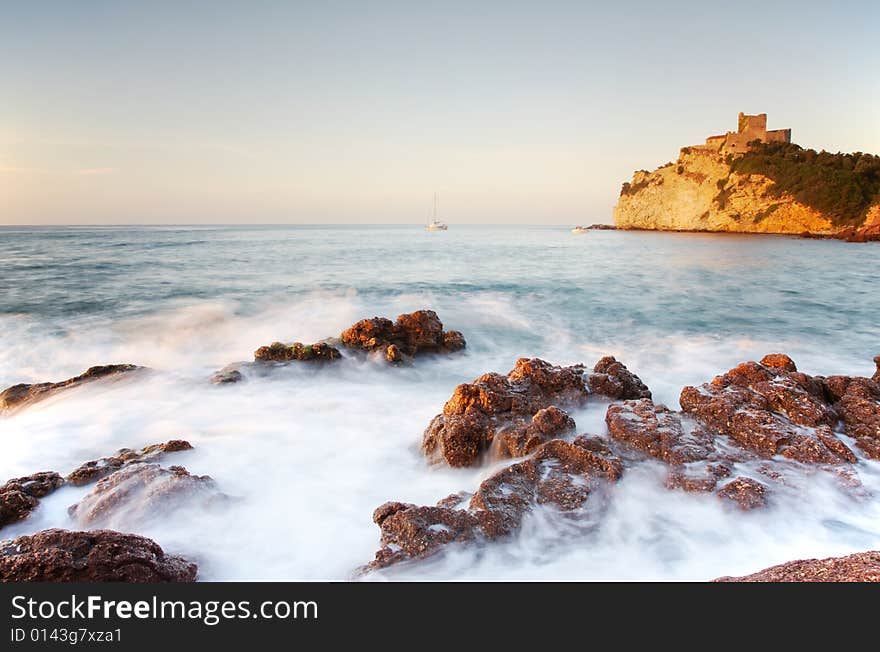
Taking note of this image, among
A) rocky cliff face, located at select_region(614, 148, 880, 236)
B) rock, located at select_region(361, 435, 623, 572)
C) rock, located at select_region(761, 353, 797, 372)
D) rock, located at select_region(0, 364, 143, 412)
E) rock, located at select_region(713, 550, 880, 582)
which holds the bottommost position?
rock, located at select_region(0, 364, 143, 412)

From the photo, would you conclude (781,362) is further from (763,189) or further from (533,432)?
(763,189)

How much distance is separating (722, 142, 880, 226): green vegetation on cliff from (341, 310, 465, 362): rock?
2177 inches

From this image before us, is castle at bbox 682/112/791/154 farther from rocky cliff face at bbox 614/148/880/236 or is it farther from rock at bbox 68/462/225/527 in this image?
rock at bbox 68/462/225/527

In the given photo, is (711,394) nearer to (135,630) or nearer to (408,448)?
(408,448)

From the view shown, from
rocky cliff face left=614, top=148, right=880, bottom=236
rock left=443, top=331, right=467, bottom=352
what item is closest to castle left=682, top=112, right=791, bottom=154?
rocky cliff face left=614, top=148, right=880, bottom=236

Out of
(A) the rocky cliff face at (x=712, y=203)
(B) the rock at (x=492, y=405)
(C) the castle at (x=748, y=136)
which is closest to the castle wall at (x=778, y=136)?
Answer: (C) the castle at (x=748, y=136)

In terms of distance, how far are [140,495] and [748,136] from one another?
7628 cm

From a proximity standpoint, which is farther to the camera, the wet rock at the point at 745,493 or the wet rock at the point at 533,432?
the wet rock at the point at 533,432

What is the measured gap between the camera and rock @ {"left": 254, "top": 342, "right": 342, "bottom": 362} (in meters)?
7.80

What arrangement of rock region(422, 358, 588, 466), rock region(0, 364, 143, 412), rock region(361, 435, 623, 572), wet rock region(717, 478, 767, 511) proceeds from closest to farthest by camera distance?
rock region(361, 435, 623, 572)
wet rock region(717, 478, 767, 511)
rock region(422, 358, 588, 466)
rock region(0, 364, 143, 412)

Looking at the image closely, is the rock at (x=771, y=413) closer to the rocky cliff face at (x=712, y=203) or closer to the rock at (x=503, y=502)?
the rock at (x=503, y=502)

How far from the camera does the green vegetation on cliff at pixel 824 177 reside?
45938 millimetres

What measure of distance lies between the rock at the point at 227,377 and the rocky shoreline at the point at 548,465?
224cm

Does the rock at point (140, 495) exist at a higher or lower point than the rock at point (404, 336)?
lower
